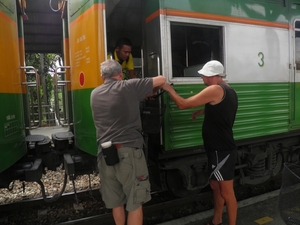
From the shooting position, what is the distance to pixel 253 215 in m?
3.68

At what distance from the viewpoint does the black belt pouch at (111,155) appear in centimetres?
254

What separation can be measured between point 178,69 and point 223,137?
6.29 ft

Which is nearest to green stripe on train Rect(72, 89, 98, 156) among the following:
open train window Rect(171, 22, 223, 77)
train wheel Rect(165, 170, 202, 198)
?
train wheel Rect(165, 170, 202, 198)

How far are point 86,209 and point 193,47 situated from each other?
2948 millimetres

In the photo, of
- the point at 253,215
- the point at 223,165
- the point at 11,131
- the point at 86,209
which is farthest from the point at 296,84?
the point at 11,131

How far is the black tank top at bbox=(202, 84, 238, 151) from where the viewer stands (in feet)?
9.63

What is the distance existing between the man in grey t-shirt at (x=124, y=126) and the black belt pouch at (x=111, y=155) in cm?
4

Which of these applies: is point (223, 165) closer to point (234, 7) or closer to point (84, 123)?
point (84, 123)

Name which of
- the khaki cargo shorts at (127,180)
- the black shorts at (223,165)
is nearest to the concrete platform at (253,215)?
the black shorts at (223,165)

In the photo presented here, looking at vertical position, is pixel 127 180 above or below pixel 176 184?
above

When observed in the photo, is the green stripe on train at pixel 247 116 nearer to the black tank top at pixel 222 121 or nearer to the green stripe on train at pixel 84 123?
the black tank top at pixel 222 121

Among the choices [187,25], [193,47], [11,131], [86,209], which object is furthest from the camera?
[193,47]

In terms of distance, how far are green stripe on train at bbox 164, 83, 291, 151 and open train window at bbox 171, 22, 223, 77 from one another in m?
0.61

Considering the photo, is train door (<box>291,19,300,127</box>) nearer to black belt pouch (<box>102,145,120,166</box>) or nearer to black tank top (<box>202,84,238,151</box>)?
black tank top (<box>202,84,238,151</box>)
